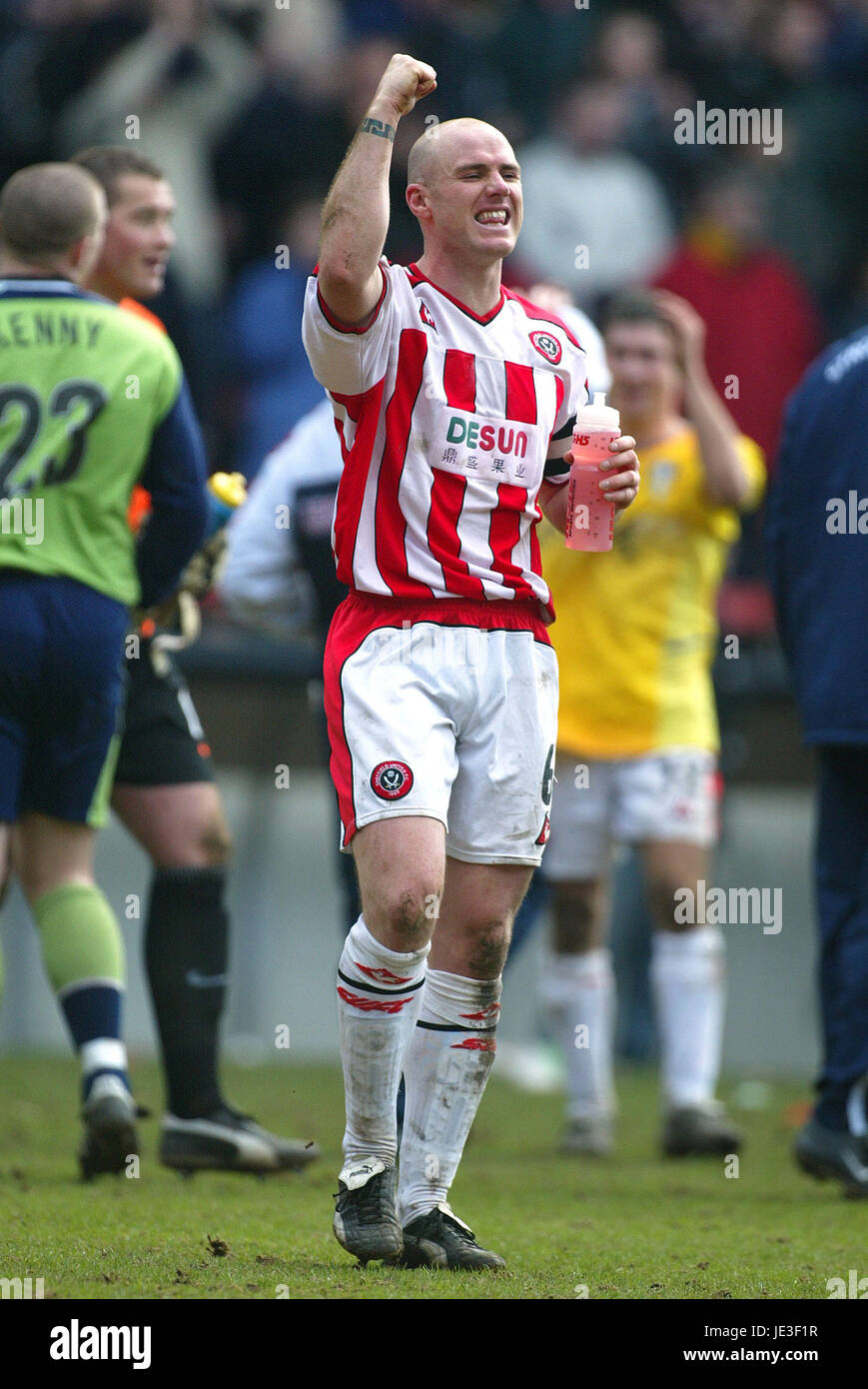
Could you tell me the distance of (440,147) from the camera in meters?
3.79

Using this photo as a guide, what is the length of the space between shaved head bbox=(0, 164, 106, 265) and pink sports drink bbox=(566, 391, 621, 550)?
5.64 ft

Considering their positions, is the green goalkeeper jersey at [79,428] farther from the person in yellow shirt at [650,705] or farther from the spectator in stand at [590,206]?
the spectator in stand at [590,206]

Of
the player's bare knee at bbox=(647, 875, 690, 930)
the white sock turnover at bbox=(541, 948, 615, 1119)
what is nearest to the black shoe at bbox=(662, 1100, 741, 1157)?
the white sock turnover at bbox=(541, 948, 615, 1119)

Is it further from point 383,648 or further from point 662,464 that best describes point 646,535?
point 383,648

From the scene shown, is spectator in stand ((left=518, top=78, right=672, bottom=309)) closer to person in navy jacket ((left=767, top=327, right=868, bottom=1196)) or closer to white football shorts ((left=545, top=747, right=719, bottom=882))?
white football shorts ((left=545, top=747, right=719, bottom=882))

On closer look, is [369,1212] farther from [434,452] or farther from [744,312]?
[744,312]

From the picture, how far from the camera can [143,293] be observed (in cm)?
560

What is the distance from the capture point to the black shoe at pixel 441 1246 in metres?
3.60

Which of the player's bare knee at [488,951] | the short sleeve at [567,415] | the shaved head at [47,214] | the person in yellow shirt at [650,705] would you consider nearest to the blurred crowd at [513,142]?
the person in yellow shirt at [650,705]

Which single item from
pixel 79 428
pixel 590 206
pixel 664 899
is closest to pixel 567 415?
pixel 79 428

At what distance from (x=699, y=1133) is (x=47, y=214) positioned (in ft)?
10.5

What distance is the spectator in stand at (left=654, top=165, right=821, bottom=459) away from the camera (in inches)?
399

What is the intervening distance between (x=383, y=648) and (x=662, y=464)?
124 inches
